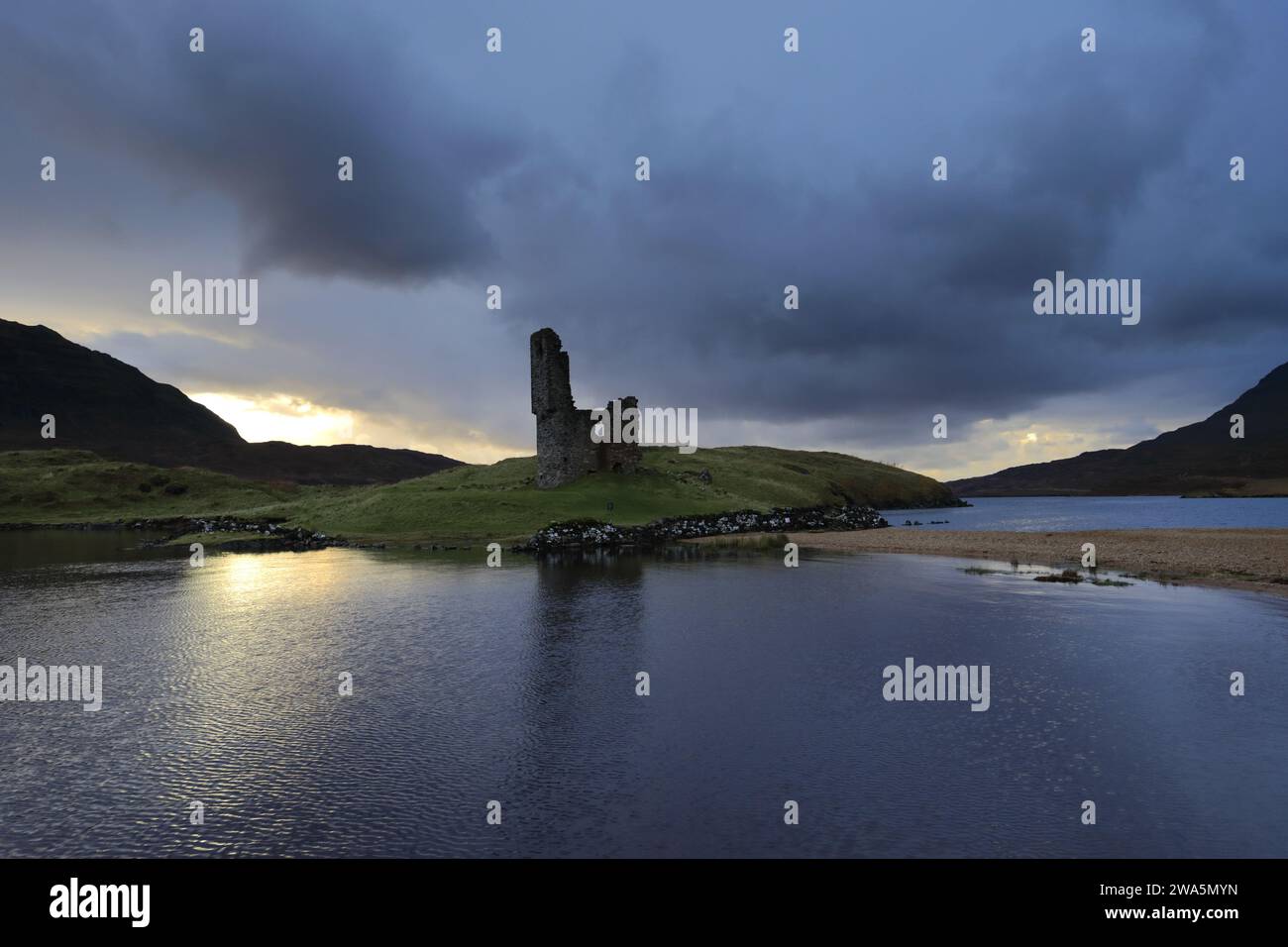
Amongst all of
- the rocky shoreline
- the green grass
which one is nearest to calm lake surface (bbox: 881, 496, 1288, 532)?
the rocky shoreline

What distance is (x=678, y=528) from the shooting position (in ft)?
202

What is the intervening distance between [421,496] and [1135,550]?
2327 inches

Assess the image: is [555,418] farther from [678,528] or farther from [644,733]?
[644,733]

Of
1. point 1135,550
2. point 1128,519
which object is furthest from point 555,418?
point 1128,519

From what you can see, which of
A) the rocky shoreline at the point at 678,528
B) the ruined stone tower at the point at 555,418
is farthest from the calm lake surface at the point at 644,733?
the ruined stone tower at the point at 555,418

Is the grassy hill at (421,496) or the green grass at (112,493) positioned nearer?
the grassy hill at (421,496)

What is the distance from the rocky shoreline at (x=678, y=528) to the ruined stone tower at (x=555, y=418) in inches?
561

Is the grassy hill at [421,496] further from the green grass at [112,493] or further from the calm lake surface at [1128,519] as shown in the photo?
the calm lake surface at [1128,519]

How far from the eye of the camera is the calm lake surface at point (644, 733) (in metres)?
9.20

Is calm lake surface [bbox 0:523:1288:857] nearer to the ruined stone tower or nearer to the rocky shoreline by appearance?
the rocky shoreline

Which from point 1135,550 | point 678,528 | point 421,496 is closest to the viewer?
point 1135,550
